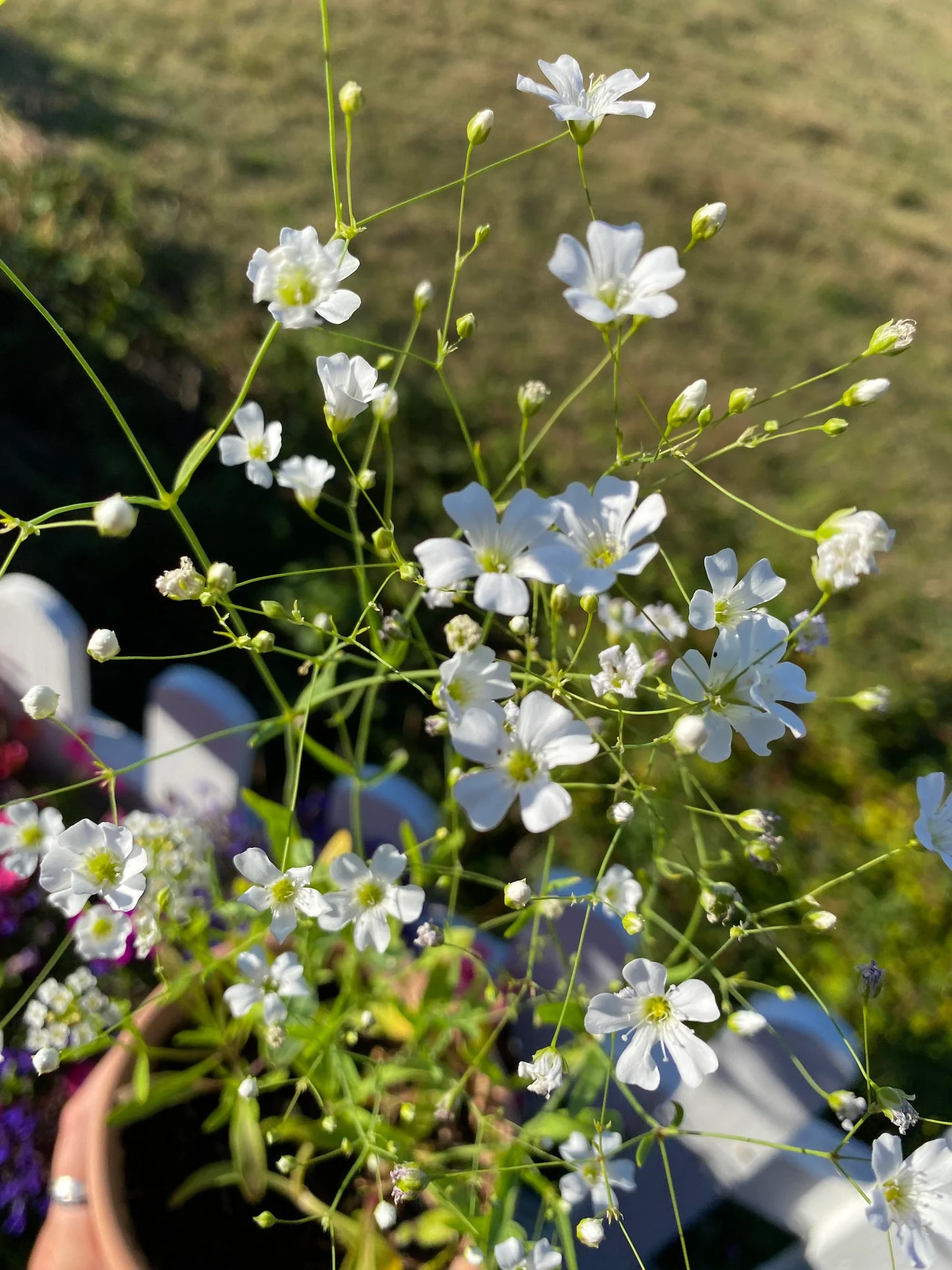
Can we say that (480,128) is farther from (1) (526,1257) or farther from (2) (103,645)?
(1) (526,1257)

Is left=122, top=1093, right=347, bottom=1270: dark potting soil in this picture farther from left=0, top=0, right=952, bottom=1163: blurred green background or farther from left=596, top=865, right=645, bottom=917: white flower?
left=0, top=0, right=952, bottom=1163: blurred green background

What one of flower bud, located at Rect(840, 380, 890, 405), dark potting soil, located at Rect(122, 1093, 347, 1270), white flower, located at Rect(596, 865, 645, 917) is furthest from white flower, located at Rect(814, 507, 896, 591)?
dark potting soil, located at Rect(122, 1093, 347, 1270)

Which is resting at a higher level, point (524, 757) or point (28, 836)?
point (524, 757)

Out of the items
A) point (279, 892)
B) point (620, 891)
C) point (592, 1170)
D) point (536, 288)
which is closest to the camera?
point (279, 892)

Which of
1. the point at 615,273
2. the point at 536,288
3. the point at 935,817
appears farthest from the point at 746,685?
the point at 536,288

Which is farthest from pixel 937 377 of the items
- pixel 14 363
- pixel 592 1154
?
pixel 592 1154

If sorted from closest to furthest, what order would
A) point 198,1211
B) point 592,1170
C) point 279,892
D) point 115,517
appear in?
point 115,517 < point 279,892 < point 592,1170 < point 198,1211

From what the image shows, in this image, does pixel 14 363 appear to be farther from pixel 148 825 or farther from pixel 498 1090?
pixel 498 1090
